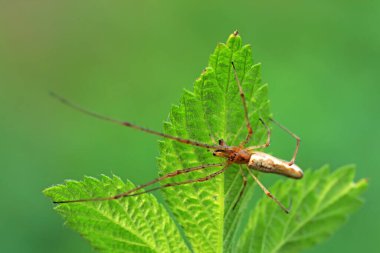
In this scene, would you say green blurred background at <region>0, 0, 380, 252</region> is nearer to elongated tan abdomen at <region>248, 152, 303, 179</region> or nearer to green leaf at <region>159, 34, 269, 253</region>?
elongated tan abdomen at <region>248, 152, 303, 179</region>

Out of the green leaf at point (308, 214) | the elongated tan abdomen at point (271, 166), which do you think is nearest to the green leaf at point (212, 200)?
the green leaf at point (308, 214)

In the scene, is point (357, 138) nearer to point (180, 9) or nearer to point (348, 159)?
point (348, 159)

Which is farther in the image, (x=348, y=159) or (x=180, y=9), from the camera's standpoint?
(x=180, y=9)

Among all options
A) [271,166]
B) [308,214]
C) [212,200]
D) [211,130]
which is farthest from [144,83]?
[308,214]

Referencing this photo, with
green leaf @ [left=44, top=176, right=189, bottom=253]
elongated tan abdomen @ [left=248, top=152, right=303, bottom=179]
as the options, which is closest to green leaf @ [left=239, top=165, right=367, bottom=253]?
green leaf @ [left=44, top=176, right=189, bottom=253]

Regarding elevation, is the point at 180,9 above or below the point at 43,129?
above

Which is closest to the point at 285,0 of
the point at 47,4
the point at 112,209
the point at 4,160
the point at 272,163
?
the point at 47,4

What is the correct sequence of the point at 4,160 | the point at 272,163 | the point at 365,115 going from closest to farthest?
the point at 272,163 → the point at 365,115 → the point at 4,160
